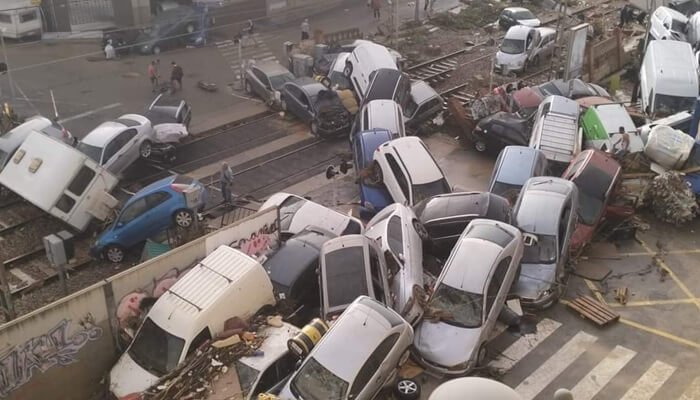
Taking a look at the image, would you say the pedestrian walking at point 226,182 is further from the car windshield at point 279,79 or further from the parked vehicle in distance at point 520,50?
the parked vehicle in distance at point 520,50

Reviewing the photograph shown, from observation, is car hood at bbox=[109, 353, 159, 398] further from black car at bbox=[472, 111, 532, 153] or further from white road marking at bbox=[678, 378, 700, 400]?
black car at bbox=[472, 111, 532, 153]

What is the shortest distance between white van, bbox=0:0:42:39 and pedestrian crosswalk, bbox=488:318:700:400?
91.4 feet

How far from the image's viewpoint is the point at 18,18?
31.8m

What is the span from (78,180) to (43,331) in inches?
277

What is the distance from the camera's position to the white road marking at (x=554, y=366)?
40.3 feet

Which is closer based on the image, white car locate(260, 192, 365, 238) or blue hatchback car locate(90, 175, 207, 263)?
white car locate(260, 192, 365, 238)

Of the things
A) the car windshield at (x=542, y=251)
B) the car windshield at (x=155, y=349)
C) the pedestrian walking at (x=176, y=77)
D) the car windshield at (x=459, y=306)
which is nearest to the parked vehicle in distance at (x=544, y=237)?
the car windshield at (x=542, y=251)

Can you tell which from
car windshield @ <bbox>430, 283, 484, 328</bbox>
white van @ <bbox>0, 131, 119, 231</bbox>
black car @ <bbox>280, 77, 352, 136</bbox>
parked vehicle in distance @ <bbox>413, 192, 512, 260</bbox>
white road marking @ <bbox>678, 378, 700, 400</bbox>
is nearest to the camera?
white road marking @ <bbox>678, 378, 700, 400</bbox>

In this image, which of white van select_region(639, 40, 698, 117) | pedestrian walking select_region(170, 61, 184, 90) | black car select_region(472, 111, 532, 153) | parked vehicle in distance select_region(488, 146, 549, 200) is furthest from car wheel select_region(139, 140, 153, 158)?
white van select_region(639, 40, 698, 117)

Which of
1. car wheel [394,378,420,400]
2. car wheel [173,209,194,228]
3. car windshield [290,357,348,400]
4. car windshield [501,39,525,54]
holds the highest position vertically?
car windshield [501,39,525,54]

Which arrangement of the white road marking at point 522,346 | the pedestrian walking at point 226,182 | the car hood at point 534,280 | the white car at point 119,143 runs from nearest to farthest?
the white road marking at point 522,346 < the car hood at point 534,280 < the pedestrian walking at point 226,182 < the white car at point 119,143

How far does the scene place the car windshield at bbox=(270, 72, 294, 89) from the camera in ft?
84.2

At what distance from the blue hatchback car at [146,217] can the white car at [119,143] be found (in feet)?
10.2

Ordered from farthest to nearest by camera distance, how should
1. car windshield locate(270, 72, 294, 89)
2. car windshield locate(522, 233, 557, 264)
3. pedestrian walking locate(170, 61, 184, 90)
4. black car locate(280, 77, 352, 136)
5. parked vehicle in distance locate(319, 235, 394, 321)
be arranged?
pedestrian walking locate(170, 61, 184, 90) → car windshield locate(270, 72, 294, 89) → black car locate(280, 77, 352, 136) → car windshield locate(522, 233, 557, 264) → parked vehicle in distance locate(319, 235, 394, 321)
